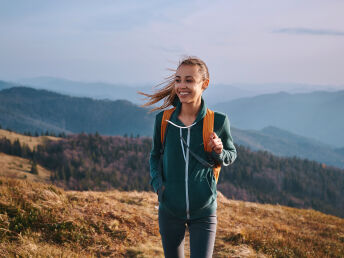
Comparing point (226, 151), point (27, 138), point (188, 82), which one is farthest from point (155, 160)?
point (27, 138)

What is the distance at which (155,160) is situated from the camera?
378 cm

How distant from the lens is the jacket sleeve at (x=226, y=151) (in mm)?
3298

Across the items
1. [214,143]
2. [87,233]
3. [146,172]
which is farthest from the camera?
[146,172]

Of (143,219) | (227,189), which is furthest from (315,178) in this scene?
(143,219)

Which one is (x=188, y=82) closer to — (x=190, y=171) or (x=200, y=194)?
(x=190, y=171)

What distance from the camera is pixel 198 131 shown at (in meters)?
3.49

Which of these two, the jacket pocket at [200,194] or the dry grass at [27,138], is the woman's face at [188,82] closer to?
the jacket pocket at [200,194]

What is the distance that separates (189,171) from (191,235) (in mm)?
808

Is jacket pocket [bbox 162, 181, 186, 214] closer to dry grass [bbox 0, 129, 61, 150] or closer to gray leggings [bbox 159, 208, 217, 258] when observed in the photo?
gray leggings [bbox 159, 208, 217, 258]

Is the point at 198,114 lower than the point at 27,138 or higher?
higher

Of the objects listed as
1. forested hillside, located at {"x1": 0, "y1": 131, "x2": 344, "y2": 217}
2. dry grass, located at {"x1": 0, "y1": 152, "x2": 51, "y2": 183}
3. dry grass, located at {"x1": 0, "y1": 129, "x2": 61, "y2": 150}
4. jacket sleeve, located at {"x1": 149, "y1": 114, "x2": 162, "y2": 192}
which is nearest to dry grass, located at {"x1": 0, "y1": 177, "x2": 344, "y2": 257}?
jacket sleeve, located at {"x1": 149, "y1": 114, "x2": 162, "y2": 192}

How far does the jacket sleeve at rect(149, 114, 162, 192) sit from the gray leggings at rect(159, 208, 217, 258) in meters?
0.36

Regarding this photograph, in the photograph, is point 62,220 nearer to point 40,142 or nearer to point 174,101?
point 174,101

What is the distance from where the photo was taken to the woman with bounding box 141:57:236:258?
3.37 meters
